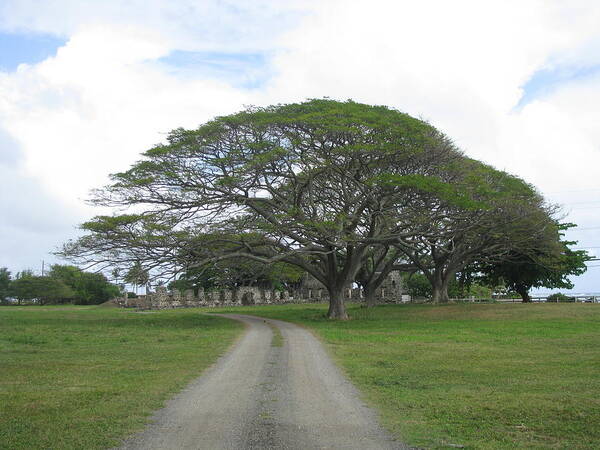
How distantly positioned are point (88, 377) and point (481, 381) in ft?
26.5

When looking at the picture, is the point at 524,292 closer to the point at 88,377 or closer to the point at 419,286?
the point at 419,286

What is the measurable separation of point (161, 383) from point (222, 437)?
14.2 feet

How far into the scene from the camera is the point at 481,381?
39.3ft

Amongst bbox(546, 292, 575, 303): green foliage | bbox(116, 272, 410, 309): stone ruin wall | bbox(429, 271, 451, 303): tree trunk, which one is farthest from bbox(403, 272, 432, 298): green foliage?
bbox(429, 271, 451, 303): tree trunk

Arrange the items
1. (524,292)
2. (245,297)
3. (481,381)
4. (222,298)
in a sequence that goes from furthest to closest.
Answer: (245,297) → (222,298) → (524,292) → (481,381)

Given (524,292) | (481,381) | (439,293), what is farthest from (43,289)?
(481,381)

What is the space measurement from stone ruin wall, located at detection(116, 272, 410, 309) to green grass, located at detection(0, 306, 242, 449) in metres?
22.6

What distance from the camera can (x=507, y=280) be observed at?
51594 millimetres

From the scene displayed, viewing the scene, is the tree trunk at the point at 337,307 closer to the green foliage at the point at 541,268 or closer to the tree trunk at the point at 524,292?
the green foliage at the point at 541,268

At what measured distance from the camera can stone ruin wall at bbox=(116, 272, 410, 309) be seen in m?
53.1

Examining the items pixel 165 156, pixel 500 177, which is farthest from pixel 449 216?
pixel 165 156

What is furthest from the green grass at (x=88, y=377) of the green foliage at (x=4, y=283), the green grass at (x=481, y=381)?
the green foliage at (x=4, y=283)

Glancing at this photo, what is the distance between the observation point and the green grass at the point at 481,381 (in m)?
7.86

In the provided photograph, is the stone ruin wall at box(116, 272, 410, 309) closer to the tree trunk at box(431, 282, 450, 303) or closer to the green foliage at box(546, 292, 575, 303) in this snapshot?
the tree trunk at box(431, 282, 450, 303)
